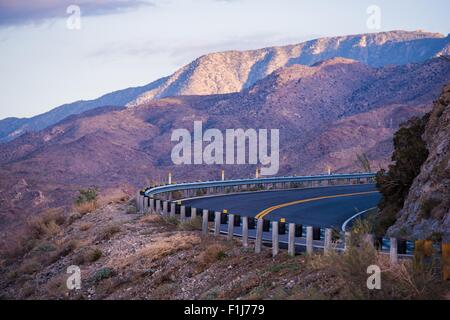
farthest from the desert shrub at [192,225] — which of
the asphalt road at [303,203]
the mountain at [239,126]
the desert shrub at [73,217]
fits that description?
the mountain at [239,126]

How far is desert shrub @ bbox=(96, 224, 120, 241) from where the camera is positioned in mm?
22047

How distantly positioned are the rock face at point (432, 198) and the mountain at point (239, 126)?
145 feet

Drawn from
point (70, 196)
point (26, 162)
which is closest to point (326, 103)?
point (26, 162)

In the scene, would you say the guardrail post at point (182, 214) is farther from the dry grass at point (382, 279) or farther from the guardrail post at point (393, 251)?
the guardrail post at point (393, 251)

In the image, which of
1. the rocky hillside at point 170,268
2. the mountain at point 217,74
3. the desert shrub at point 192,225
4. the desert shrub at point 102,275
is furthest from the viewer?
the mountain at point 217,74

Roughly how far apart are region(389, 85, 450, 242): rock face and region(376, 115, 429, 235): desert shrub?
30.4 inches

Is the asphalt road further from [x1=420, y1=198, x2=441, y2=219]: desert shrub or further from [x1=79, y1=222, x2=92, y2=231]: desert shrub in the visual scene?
[x1=420, y1=198, x2=441, y2=219]: desert shrub

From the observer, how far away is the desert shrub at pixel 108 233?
22047 mm

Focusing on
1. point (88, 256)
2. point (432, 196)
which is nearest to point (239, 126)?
point (88, 256)

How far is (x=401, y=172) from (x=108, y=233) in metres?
8.32

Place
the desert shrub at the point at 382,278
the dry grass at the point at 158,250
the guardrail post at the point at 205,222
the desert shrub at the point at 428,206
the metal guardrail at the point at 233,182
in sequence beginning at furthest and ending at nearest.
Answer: the metal guardrail at the point at 233,182 < the guardrail post at the point at 205,222 < the dry grass at the point at 158,250 < the desert shrub at the point at 428,206 < the desert shrub at the point at 382,278

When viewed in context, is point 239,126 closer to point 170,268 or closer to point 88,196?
point 88,196

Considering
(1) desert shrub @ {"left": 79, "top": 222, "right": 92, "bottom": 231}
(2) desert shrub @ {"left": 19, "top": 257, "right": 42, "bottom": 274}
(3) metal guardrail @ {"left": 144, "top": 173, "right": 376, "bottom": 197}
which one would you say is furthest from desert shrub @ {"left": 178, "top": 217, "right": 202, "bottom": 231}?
(3) metal guardrail @ {"left": 144, "top": 173, "right": 376, "bottom": 197}

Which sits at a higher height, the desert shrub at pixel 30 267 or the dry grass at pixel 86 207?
the dry grass at pixel 86 207
